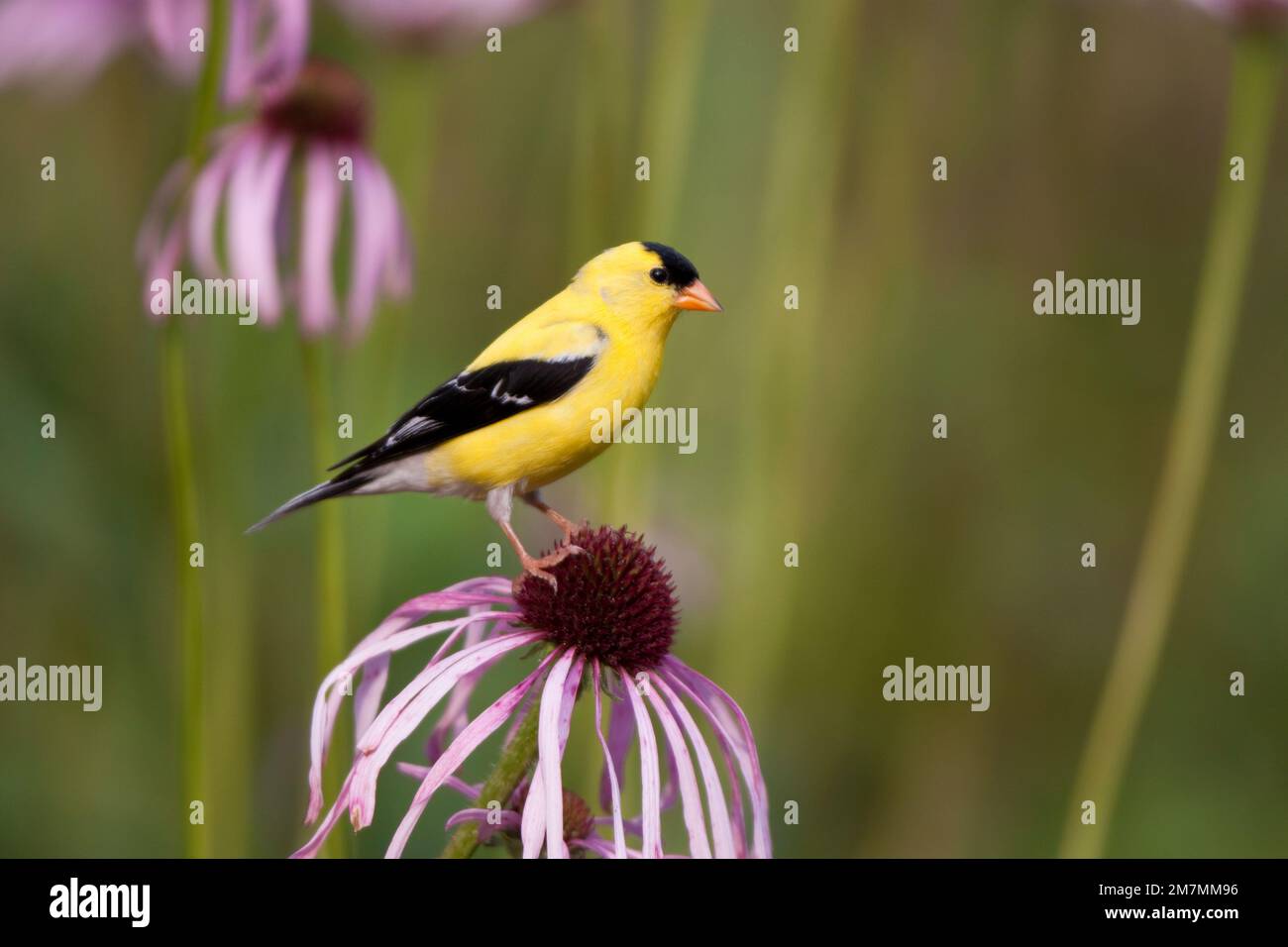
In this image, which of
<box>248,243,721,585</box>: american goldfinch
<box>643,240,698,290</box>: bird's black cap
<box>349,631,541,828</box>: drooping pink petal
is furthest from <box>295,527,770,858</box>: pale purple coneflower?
<box>643,240,698,290</box>: bird's black cap

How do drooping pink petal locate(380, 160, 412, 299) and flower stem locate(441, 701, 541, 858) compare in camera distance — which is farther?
drooping pink petal locate(380, 160, 412, 299)

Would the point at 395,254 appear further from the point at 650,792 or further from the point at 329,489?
the point at 650,792

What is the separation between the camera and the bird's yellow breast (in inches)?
69.4

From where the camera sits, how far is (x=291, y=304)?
2105 mm

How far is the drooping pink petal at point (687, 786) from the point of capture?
1.24 metres

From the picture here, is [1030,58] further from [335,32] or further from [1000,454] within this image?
[335,32]

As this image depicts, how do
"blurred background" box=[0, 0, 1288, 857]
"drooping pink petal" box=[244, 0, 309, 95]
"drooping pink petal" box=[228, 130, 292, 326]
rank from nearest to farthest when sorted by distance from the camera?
"drooping pink petal" box=[244, 0, 309, 95] < "drooping pink petal" box=[228, 130, 292, 326] < "blurred background" box=[0, 0, 1288, 857]

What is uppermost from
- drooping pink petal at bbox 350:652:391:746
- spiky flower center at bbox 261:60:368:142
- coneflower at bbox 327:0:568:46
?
coneflower at bbox 327:0:568:46

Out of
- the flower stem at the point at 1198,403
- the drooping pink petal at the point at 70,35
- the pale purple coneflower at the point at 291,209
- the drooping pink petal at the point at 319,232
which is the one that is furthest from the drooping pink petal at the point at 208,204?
the flower stem at the point at 1198,403

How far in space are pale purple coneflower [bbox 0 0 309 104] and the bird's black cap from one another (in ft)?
1.96
